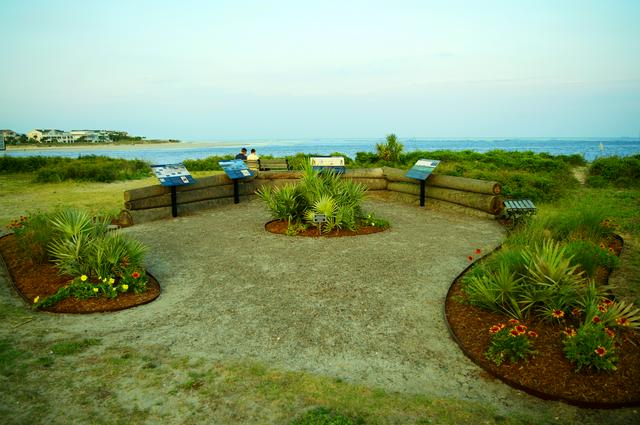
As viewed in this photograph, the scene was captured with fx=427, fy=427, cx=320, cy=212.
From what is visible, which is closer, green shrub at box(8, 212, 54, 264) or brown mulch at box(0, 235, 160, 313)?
brown mulch at box(0, 235, 160, 313)

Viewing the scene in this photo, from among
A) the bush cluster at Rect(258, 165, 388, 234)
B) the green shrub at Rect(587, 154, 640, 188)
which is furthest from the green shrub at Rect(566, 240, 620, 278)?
the green shrub at Rect(587, 154, 640, 188)

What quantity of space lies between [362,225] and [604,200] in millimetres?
7581

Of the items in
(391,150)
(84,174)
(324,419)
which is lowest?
(324,419)

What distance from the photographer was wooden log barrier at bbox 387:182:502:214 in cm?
990

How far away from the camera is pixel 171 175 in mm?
10219

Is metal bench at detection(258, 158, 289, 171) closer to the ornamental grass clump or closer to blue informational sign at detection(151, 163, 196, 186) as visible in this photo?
blue informational sign at detection(151, 163, 196, 186)

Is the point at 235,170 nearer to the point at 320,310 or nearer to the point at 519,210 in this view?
the point at 519,210

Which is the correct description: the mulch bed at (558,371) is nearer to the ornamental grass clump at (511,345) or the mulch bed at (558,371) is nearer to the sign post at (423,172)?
the ornamental grass clump at (511,345)

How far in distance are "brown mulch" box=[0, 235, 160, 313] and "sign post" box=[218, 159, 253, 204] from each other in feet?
18.3

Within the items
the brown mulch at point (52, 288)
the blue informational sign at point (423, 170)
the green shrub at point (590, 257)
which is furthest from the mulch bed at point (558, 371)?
the blue informational sign at point (423, 170)

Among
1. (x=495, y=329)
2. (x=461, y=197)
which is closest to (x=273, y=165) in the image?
(x=461, y=197)

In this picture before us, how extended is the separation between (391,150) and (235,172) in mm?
14124

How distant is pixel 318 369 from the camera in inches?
148

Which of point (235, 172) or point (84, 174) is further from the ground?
point (235, 172)
